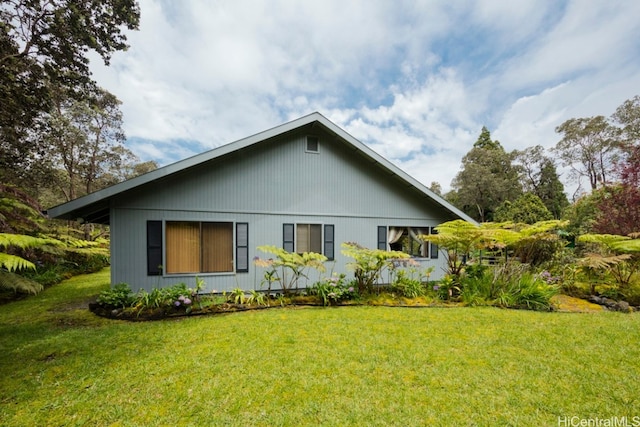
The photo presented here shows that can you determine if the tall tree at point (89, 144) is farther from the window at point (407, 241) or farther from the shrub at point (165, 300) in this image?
the window at point (407, 241)

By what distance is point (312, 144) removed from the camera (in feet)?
27.0

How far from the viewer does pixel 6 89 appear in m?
Answer: 8.12

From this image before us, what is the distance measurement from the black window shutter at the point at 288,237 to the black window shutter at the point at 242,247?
109 centimetres

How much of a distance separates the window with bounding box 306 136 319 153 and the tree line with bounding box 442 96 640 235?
1222cm

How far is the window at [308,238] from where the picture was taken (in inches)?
311

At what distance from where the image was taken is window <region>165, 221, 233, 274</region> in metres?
6.85

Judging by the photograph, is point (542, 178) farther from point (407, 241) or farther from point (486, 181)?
point (407, 241)

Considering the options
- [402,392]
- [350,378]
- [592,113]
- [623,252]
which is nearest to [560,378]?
[402,392]

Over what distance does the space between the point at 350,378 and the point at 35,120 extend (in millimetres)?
16665

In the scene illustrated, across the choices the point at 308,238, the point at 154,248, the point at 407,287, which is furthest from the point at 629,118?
the point at 154,248

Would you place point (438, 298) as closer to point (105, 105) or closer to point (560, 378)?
point (560, 378)

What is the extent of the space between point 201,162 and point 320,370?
560 cm

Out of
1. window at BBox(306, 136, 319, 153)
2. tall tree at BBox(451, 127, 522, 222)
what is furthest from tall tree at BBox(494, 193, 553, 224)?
window at BBox(306, 136, 319, 153)

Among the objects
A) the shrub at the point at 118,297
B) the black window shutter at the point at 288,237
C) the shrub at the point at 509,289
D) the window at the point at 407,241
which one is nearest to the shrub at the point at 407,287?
the shrub at the point at 509,289
